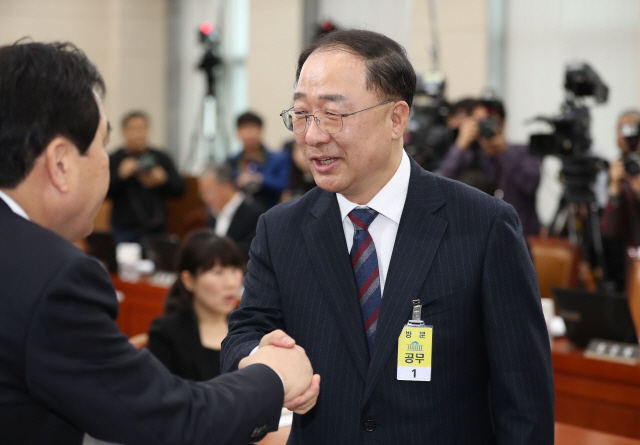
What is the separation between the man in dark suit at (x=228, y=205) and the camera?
4.57 m

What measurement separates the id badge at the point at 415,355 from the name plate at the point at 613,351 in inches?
58.5

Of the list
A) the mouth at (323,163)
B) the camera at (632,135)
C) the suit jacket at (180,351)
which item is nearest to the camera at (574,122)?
the camera at (632,135)

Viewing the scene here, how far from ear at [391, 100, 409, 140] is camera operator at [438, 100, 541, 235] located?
2.72 m

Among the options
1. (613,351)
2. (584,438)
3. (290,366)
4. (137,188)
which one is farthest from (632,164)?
(137,188)

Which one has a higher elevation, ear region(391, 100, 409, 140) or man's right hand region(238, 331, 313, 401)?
ear region(391, 100, 409, 140)

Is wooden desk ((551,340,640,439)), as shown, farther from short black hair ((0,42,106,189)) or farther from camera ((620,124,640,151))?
short black hair ((0,42,106,189))

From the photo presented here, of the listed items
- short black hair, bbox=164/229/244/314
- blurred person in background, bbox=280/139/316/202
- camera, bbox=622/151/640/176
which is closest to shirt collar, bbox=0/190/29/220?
short black hair, bbox=164/229/244/314

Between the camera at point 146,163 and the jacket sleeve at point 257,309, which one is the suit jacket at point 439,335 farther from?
the camera at point 146,163

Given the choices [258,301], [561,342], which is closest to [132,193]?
[561,342]

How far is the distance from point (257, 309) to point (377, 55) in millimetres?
588

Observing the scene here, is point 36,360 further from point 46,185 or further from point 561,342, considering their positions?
point 561,342

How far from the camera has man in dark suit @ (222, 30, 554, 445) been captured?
53.9 inches

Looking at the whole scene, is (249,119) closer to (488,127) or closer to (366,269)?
(488,127)

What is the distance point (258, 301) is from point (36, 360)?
59 cm
